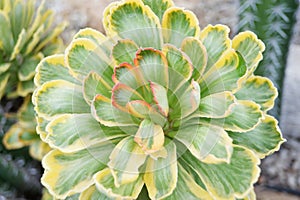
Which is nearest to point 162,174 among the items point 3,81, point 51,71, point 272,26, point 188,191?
point 188,191

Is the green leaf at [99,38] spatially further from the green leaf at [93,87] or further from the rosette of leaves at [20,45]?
the rosette of leaves at [20,45]

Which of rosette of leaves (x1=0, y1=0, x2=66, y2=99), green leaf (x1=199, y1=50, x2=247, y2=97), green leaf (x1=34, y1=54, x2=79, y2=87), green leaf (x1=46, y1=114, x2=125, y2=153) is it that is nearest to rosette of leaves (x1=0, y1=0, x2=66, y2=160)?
rosette of leaves (x1=0, y1=0, x2=66, y2=99)

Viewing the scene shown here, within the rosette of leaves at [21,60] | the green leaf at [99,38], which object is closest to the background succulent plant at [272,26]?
the green leaf at [99,38]

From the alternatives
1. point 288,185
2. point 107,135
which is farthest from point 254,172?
point 288,185

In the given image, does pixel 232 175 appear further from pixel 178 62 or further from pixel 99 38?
pixel 99 38

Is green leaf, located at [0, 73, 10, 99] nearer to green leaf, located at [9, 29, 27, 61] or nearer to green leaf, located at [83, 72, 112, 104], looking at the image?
green leaf, located at [9, 29, 27, 61]
